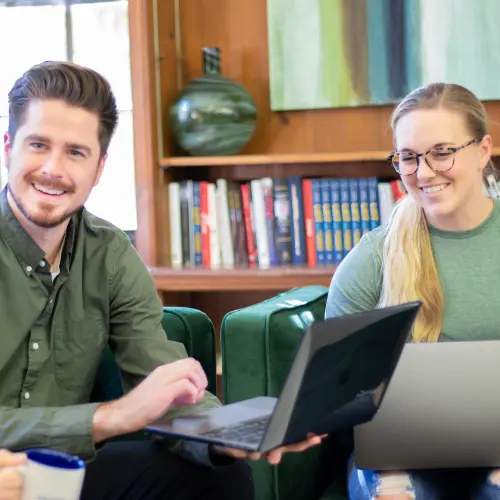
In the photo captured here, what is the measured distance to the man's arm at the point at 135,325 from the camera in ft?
5.08

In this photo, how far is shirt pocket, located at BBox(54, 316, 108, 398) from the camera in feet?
5.01

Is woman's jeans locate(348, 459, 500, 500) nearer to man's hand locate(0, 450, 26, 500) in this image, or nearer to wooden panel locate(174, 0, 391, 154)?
man's hand locate(0, 450, 26, 500)

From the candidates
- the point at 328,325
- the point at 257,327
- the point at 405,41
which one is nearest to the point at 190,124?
the point at 405,41

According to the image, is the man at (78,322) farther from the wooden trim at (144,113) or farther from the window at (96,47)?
the window at (96,47)

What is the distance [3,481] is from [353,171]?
223cm

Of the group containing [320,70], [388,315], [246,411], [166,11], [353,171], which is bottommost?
[246,411]

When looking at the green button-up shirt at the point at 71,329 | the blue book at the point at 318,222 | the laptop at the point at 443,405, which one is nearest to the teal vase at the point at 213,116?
the blue book at the point at 318,222

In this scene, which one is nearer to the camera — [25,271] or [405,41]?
[25,271]

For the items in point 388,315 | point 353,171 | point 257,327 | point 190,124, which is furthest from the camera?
point 353,171

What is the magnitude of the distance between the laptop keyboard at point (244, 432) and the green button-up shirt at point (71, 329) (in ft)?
0.52

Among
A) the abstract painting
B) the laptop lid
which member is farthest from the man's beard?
the abstract painting

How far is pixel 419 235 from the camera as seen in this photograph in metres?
1.71

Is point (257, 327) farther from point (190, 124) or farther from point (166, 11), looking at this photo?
point (166, 11)

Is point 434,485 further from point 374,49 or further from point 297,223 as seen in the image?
point 374,49
